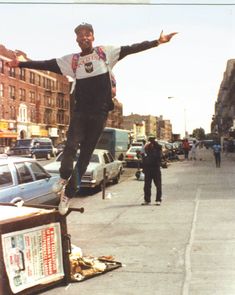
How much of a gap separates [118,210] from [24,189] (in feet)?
10.0

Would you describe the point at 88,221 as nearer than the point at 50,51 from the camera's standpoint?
No

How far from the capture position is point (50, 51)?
489cm

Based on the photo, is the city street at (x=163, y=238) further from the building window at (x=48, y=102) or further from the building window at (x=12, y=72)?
the building window at (x=12, y=72)

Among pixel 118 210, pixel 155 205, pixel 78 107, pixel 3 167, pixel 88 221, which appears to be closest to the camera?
pixel 78 107

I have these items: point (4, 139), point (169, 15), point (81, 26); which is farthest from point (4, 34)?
point (169, 15)

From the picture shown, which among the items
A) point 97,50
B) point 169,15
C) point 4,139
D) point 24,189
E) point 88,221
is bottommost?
point 88,221

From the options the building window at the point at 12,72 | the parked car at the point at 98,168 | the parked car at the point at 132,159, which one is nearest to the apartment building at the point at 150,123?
the parked car at the point at 98,168

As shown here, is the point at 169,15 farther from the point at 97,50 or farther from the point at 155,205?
the point at 155,205

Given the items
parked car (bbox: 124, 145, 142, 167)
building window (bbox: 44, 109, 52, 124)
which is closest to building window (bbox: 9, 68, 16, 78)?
building window (bbox: 44, 109, 52, 124)

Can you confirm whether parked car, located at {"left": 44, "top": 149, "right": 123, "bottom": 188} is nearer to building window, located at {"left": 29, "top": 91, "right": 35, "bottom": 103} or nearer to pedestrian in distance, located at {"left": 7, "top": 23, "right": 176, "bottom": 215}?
pedestrian in distance, located at {"left": 7, "top": 23, "right": 176, "bottom": 215}

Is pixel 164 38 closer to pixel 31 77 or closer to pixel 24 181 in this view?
pixel 31 77

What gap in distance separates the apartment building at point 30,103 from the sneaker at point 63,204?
0.56m

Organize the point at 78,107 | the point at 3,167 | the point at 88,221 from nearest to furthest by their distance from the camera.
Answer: the point at 78,107 → the point at 3,167 → the point at 88,221

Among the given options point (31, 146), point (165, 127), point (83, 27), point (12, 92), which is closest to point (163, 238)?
point (165, 127)
